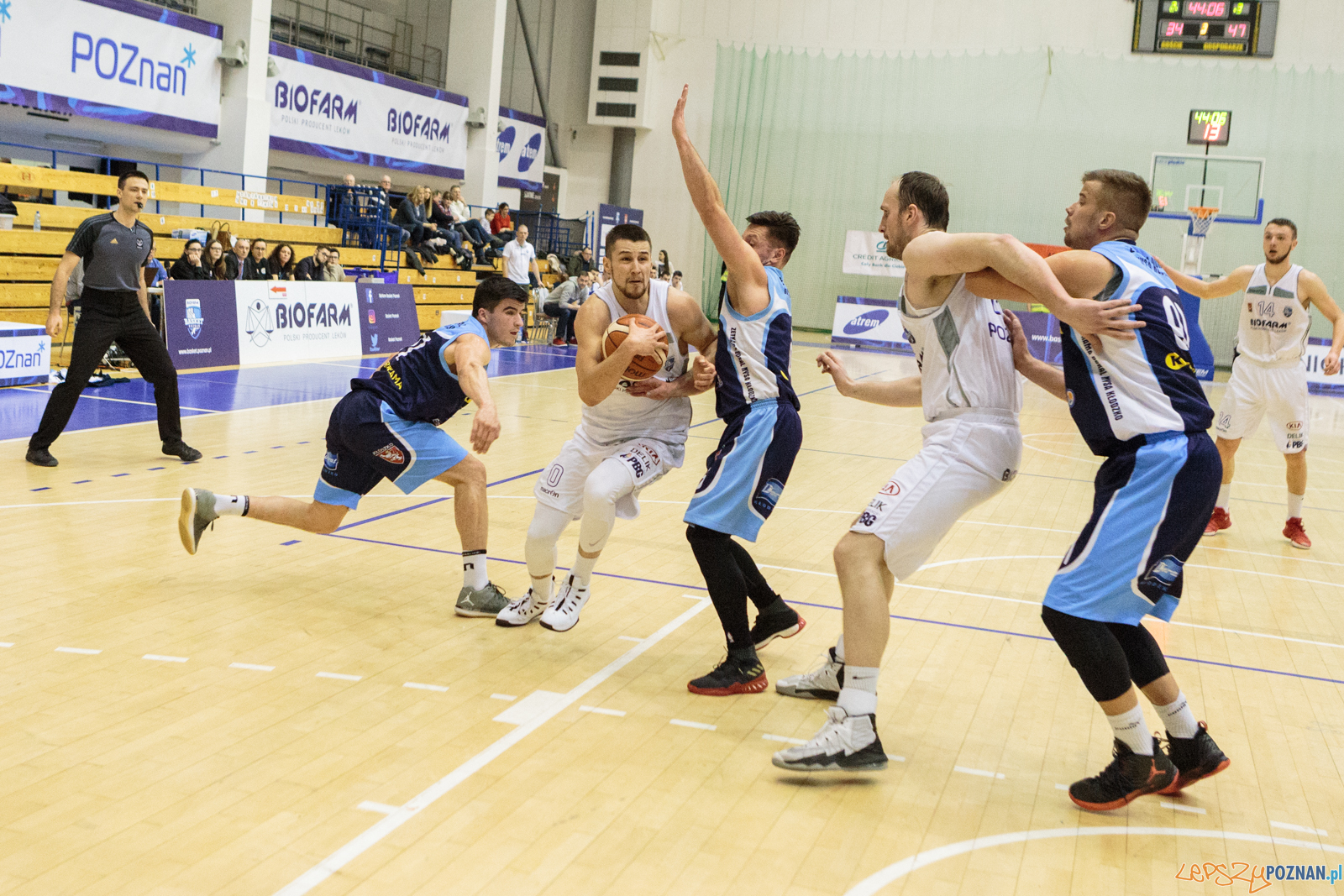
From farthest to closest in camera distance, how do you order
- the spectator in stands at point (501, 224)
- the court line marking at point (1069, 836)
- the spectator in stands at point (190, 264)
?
the spectator in stands at point (501, 224)
the spectator in stands at point (190, 264)
the court line marking at point (1069, 836)

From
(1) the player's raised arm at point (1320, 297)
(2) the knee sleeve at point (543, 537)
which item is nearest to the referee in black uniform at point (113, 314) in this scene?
(2) the knee sleeve at point (543, 537)

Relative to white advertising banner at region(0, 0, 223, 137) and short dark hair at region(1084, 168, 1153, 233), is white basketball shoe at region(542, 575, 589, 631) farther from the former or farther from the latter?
white advertising banner at region(0, 0, 223, 137)

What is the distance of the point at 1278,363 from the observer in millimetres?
7605

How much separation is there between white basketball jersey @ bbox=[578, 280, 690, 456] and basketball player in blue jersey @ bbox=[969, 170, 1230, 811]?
1.50 meters

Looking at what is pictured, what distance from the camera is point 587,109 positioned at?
2914cm

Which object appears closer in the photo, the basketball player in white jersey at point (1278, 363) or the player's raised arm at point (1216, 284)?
the player's raised arm at point (1216, 284)

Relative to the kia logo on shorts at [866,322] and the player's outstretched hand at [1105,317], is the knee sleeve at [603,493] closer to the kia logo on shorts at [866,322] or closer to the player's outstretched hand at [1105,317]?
the player's outstretched hand at [1105,317]

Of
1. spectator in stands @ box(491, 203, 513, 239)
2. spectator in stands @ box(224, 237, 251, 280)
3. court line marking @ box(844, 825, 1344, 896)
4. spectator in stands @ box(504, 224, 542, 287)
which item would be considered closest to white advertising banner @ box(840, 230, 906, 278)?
spectator in stands @ box(491, 203, 513, 239)

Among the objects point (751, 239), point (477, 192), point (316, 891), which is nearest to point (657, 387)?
point (751, 239)

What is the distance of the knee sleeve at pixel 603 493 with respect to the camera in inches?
169

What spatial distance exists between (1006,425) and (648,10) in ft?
88.1

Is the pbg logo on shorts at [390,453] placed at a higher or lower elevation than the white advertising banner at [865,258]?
lower

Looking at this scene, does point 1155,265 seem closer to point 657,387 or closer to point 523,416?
point 657,387

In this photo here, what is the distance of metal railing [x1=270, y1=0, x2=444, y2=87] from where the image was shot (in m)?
22.0
